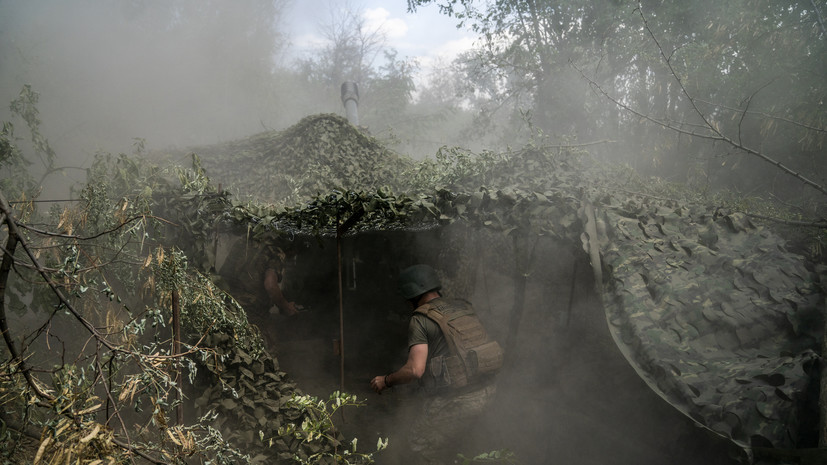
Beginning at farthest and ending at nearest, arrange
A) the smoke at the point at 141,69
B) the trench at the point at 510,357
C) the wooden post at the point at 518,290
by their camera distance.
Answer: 1. the smoke at the point at 141,69
2. the wooden post at the point at 518,290
3. the trench at the point at 510,357

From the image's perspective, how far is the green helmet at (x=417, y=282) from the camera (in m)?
4.80

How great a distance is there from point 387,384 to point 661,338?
2.59 m

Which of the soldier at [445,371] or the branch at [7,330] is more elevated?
the branch at [7,330]

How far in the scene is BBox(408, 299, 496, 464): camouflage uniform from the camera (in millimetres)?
4660

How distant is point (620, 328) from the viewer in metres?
3.73

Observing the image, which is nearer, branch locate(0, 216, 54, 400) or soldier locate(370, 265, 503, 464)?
branch locate(0, 216, 54, 400)

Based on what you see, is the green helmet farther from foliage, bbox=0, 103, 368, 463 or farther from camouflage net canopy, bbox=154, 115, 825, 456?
foliage, bbox=0, 103, 368, 463

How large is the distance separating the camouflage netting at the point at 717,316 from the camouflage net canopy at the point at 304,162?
5552 mm

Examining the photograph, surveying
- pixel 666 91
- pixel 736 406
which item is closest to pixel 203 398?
pixel 736 406

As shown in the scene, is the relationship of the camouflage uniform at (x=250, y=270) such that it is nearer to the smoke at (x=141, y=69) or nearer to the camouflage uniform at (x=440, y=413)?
the camouflage uniform at (x=440, y=413)

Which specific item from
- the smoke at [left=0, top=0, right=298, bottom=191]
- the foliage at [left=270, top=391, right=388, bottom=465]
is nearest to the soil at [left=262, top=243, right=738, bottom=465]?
the foliage at [left=270, top=391, right=388, bottom=465]

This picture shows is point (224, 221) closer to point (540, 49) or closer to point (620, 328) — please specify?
point (620, 328)

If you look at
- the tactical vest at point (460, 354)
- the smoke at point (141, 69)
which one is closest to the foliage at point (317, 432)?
the tactical vest at point (460, 354)

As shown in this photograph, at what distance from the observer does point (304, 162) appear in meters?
9.02
